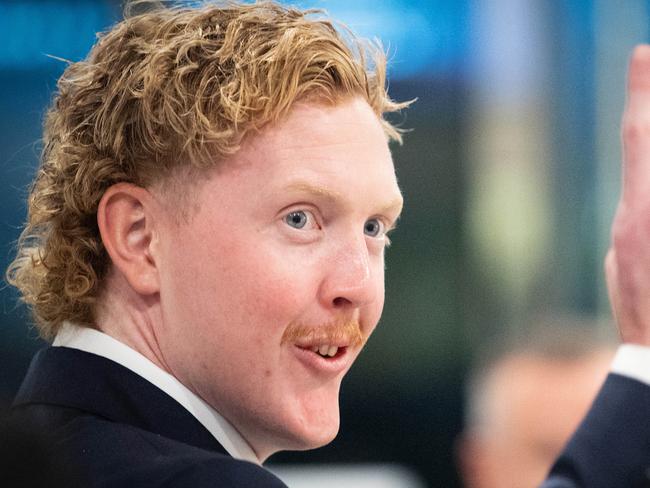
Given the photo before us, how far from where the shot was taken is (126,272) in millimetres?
1913

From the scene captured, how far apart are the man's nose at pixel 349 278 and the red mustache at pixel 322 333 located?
0.11ft

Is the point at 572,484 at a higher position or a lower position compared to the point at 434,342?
higher

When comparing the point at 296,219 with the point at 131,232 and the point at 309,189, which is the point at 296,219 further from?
the point at 131,232

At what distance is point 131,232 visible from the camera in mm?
1926

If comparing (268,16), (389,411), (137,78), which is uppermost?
(268,16)

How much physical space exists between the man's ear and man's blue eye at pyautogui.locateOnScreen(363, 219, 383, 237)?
36 cm

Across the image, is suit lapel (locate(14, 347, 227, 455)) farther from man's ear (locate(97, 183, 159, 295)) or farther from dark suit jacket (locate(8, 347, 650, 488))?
man's ear (locate(97, 183, 159, 295))

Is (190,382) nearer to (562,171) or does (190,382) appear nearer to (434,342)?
(434,342)

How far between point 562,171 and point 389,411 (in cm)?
163

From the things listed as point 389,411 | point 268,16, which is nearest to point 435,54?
point 389,411

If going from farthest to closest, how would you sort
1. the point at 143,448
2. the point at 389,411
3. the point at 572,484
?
the point at 389,411, the point at 143,448, the point at 572,484

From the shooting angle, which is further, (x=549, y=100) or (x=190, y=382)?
(x=549, y=100)

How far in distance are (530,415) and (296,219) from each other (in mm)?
2196

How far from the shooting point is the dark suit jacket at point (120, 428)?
5.09 ft
